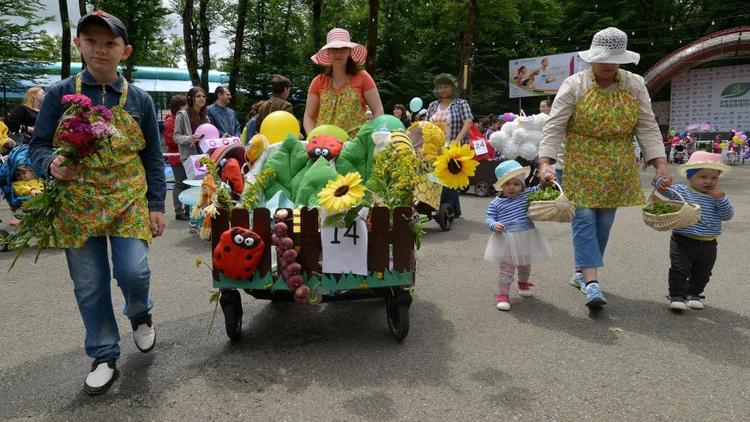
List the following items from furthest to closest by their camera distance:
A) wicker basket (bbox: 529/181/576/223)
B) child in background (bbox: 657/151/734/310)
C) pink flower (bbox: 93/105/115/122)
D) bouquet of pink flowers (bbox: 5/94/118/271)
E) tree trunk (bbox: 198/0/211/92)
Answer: tree trunk (bbox: 198/0/211/92) < child in background (bbox: 657/151/734/310) < wicker basket (bbox: 529/181/576/223) < pink flower (bbox: 93/105/115/122) < bouquet of pink flowers (bbox: 5/94/118/271)

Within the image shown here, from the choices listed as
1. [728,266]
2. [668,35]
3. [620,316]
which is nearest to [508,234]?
[620,316]

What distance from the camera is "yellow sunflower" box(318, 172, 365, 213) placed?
2.99 metres

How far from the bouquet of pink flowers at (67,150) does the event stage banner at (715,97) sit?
3035cm

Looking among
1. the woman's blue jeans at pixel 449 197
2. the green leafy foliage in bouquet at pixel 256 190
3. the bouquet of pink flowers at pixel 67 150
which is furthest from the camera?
the woman's blue jeans at pixel 449 197

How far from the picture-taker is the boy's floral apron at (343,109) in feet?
14.9

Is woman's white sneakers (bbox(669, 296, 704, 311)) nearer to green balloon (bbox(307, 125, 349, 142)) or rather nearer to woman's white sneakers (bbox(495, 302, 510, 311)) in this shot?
woman's white sneakers (bbox(495, 302, 510, 311))

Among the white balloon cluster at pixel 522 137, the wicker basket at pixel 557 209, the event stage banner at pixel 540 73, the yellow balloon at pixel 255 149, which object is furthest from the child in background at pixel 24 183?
the event stage banner at pixel 540 73

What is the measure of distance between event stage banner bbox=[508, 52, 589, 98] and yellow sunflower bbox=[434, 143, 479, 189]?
83.4 ft

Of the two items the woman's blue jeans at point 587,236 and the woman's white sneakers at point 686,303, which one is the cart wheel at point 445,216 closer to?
the woman's blue jeans at point 587,236

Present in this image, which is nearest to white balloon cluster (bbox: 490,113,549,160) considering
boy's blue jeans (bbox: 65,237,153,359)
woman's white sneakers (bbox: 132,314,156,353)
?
woman's white sneakers (bbox: 132,314,156,353)

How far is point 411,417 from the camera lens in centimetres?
254

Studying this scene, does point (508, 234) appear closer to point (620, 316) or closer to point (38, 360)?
point (620, 316)

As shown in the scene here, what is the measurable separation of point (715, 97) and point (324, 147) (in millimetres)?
29338

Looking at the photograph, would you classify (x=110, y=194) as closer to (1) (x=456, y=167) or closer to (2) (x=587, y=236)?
(1) (x=456, y=167)
